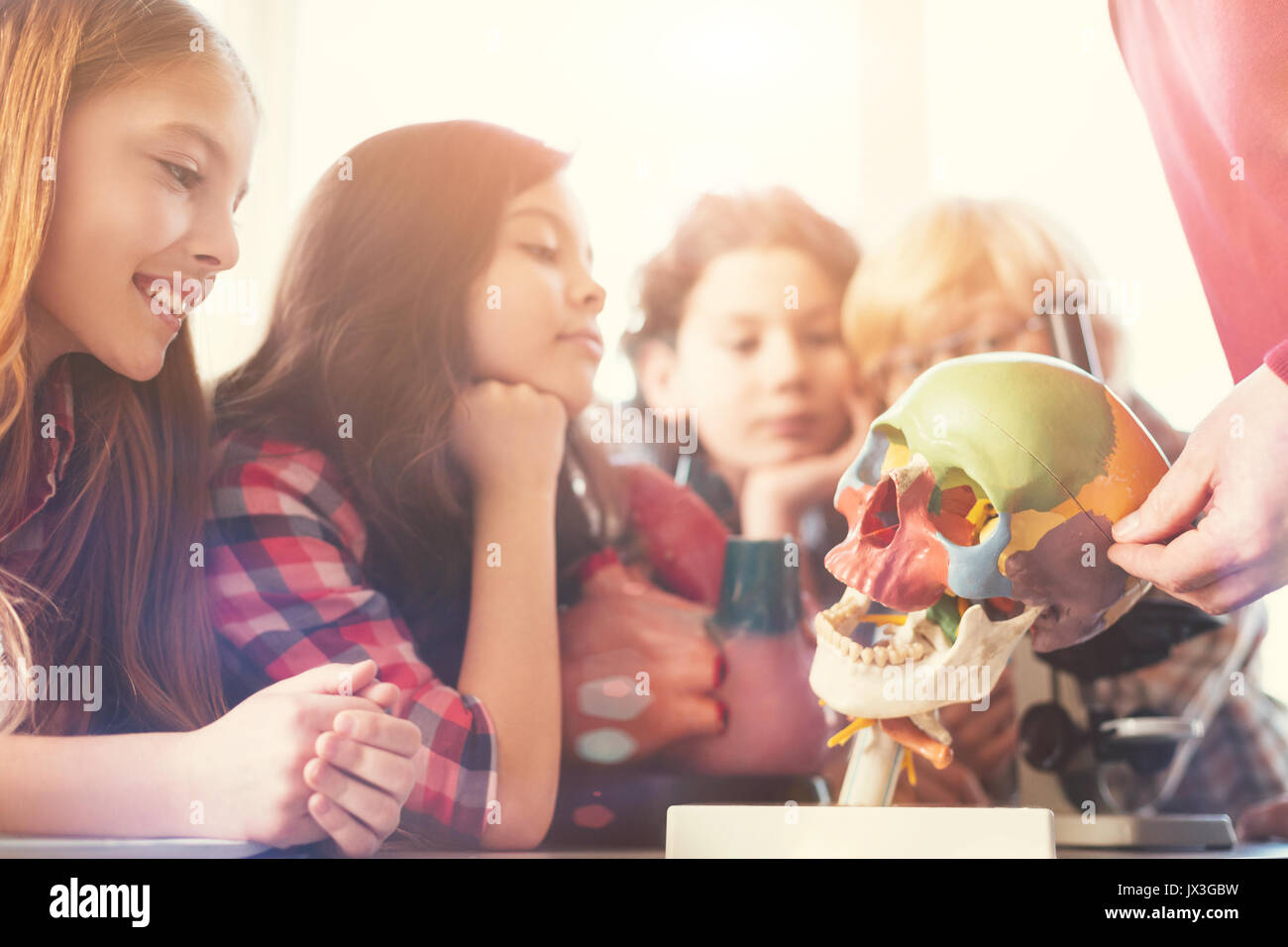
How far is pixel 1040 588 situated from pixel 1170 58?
70 cm

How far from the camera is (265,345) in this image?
4.01ft

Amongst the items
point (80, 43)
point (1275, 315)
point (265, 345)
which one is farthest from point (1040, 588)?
point (80, 43)

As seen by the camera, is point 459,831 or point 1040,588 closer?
point 1040,588

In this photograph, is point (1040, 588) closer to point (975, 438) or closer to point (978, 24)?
point (975, 438)

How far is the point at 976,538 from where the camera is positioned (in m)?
0.92

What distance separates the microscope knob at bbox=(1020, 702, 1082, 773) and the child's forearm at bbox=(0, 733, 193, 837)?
91cm

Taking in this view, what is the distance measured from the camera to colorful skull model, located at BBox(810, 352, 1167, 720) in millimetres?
867

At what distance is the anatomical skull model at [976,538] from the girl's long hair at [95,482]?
705 mm

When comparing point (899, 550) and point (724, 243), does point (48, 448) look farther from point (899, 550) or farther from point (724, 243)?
point (899, 550)

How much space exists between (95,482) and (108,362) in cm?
14

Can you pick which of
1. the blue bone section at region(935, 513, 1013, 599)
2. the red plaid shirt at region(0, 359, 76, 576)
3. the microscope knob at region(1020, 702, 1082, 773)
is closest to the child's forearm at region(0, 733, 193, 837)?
the red plaid shirt at region(0, 359, 76, 576)

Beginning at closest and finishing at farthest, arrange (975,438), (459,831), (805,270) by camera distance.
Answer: (975,438) < (459,831) < (805,270)

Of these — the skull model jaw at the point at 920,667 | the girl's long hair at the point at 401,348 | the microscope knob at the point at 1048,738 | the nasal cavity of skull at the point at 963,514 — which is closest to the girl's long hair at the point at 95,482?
the girl's long hair at the point at 401,348

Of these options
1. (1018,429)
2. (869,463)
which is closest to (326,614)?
(869,463)
